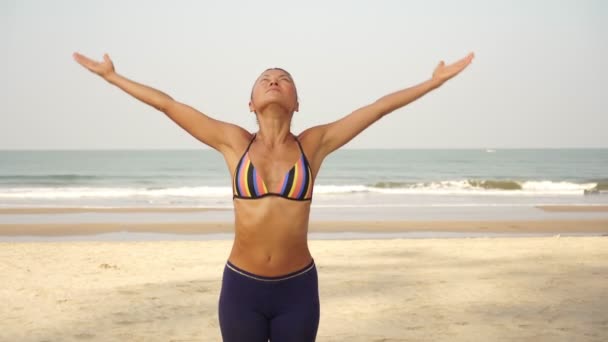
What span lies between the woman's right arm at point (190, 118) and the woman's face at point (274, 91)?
0.18 m

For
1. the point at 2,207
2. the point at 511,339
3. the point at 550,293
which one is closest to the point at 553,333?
the point at 511,339

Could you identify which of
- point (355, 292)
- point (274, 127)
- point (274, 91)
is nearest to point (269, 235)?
point (274, 127)

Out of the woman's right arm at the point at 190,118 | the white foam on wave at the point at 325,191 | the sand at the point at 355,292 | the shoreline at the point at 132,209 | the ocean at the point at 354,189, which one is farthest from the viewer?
the white foam on wave at the point at 325,191

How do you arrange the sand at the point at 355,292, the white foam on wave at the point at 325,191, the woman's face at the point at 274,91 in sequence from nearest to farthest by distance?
the woman's face at the point at 274,91 < the sand at the point at 355,292 < the white foam on wave at the point at 325,191

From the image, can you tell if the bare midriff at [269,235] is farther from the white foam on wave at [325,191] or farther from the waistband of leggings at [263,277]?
the white foam on wave at [325,191]

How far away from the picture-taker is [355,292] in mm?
9844

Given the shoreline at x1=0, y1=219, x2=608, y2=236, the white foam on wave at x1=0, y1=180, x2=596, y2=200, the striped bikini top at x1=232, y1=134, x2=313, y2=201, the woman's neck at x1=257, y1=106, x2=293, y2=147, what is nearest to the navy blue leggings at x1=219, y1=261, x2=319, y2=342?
the striped bikini top at x1=232, y1=134, x2=313, y2=201

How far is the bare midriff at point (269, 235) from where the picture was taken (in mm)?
3443

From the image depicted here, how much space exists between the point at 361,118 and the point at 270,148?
500mm

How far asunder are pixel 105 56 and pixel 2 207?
25.9 meters

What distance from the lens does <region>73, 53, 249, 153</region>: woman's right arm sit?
356 cm

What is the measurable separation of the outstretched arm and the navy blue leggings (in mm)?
667

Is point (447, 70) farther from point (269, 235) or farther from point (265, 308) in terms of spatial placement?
point (265, 308)

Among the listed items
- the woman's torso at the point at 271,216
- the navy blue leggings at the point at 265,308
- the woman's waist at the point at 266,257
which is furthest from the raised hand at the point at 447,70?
the navy blue leggings at the point at 265,308
